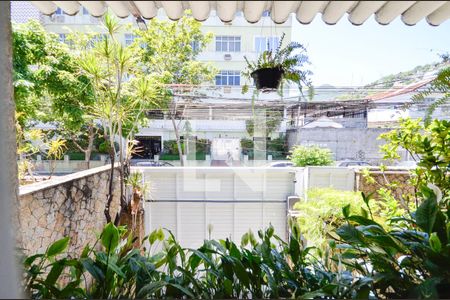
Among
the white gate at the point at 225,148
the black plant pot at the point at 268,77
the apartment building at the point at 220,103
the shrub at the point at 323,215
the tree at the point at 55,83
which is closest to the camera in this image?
the black plant pot at the point at 268,77

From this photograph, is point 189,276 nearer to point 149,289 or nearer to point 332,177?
point 149,289

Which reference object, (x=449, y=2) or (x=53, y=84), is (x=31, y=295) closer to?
(x=449, y=2)

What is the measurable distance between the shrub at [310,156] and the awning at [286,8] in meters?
3.50

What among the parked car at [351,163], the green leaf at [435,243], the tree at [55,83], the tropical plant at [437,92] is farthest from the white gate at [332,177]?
the tree at [55,83]

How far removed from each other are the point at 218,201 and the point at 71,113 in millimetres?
2915

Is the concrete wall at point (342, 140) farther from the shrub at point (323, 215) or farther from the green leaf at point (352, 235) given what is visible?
the green leaf at point (352, 235)

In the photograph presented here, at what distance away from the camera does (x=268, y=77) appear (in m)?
2.40

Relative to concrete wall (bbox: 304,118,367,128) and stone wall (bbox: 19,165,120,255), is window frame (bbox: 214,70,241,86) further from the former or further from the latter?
stone wall (bbox: 19,165,120,255)

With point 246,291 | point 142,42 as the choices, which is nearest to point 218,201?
point 142,42

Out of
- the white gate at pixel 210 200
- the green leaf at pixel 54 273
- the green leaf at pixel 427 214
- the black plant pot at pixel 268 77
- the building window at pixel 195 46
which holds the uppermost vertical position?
the building window at pixel 195 46

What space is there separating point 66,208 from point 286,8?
3.41 metres

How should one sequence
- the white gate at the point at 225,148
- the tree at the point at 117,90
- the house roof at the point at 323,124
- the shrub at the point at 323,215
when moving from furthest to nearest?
the house roof at the point at 323,124 < the white gate at the point at 225,148 < the tree at the point at 117,90 < the shrub at the point at 323,215

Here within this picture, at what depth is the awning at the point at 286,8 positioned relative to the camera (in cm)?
116

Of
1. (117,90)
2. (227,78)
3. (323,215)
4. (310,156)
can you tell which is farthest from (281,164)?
(117,90)
